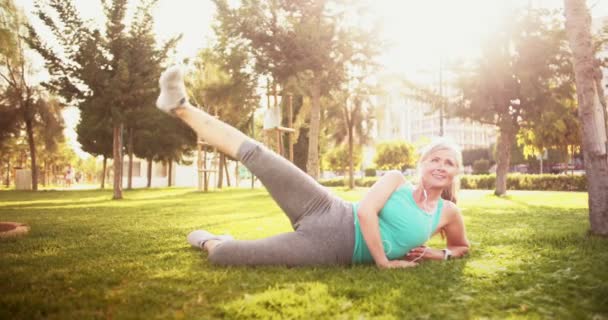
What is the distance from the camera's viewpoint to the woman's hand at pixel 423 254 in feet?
14.5

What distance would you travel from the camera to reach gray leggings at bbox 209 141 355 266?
3811 millimetres

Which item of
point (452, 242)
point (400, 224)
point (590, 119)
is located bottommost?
point (452, 242)

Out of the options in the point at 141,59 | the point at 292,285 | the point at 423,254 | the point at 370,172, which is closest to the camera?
the point at 292,285

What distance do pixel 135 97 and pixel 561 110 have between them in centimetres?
1802

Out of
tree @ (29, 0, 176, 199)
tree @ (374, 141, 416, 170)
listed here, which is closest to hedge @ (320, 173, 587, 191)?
tree @ (29, 0, 176, 199)

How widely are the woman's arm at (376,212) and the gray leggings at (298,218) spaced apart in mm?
200

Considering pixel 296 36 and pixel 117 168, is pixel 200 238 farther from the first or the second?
pixel 117 168

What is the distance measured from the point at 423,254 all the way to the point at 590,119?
371 centimetres

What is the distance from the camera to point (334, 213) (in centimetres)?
383

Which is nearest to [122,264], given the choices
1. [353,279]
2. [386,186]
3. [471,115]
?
[353,279]

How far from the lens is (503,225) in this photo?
8250mm

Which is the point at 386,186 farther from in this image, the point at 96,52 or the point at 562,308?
the point at 96,52

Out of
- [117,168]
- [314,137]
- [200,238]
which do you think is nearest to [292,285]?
[200,238]

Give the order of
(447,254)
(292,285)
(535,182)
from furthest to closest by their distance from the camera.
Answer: (535,182), (447,254), (292,285)
